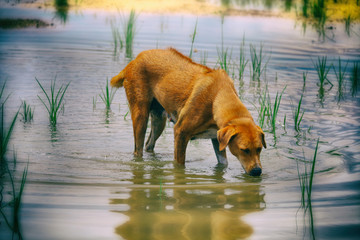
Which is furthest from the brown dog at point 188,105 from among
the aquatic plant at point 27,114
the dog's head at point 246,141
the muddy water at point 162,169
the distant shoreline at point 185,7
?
the distant shoreline at point 185,7

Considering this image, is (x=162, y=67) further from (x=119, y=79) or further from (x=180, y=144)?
(x=180, y=144)

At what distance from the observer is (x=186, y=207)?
16.8 feet

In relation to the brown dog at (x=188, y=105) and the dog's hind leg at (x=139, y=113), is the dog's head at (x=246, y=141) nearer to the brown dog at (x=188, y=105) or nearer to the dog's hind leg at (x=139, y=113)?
the brown dog at (x=188, y=105)

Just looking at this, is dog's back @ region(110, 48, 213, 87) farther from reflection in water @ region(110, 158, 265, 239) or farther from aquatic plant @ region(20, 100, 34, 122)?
aquatic plant @ region(20, 100, 34, 122)

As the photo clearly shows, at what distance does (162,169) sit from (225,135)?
1.18m

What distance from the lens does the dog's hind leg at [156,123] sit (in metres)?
7.46

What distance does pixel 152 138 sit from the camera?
755 cm

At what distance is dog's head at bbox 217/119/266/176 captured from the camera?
5.84 metres

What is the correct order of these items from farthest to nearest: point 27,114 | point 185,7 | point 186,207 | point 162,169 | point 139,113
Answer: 1. point 185,7
2. point 27,114
3. point 139,113
4. point 162,169
5. point 186,207

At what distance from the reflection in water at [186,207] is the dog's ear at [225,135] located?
1.51 ft

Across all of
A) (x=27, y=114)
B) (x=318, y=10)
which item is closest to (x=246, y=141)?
(x=27, y=114)

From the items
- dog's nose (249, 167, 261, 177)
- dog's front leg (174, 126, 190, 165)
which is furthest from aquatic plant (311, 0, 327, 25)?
dog's nose (249, 167, 261, 177)

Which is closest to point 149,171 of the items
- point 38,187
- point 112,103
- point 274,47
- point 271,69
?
point 38,187

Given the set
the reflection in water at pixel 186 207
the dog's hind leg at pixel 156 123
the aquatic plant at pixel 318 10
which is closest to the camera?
the reflection in water at pixel 186 207
